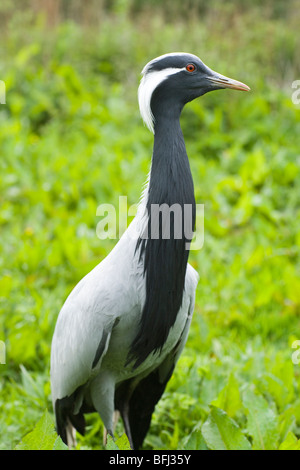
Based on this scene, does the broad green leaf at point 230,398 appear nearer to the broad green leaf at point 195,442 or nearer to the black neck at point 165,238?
the broad green leaf at point 195,442

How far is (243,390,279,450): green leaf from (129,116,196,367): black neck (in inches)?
26.2

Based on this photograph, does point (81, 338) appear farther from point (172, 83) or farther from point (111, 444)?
point (172, 83)

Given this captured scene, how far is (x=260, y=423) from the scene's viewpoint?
9.00ft

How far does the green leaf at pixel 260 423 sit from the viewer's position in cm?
271

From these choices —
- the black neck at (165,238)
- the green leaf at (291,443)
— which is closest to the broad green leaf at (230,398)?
the green leaf at (291,443)

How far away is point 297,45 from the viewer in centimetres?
767

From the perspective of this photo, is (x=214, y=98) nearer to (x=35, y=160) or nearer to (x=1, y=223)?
(x=35, y=160)

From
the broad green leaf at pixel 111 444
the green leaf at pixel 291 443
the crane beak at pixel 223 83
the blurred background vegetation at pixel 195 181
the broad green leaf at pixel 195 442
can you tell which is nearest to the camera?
the broad green leaf at pixel 111 444

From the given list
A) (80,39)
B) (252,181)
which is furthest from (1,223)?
(80,39)

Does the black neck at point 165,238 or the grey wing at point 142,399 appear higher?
the black neck at point 165,238

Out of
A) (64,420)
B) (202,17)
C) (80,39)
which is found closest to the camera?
(64,420)

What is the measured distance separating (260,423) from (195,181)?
351 cm

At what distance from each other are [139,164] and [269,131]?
1.83m

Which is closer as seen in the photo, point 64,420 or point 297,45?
point 64,420
